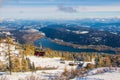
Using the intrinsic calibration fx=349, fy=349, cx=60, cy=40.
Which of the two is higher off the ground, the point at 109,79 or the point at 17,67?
the point at 109,79

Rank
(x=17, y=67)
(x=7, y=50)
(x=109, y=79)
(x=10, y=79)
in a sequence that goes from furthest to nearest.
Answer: (x=17, y=67) → (x=7, y=50) → (x=10, y=79) → (x=109, y=79)

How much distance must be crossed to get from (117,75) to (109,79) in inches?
109

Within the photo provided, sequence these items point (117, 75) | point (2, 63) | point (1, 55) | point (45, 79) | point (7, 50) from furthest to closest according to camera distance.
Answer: point (1, 55) → point (2, 63) → point (7, 50) → point (45, 79) → point (117, 75)

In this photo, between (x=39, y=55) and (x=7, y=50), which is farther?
(x=39, y=55)

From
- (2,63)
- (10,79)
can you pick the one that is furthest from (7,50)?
(10,79)

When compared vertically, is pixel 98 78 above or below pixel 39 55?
above

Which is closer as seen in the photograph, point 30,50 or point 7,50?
point 7,50

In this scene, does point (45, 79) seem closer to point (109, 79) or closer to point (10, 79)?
point (10, 79)

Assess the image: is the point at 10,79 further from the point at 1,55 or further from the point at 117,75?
the point at 1,55

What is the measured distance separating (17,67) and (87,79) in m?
40.1

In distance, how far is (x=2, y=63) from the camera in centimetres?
8119

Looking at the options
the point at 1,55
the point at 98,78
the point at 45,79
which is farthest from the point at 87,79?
the point at 1,55

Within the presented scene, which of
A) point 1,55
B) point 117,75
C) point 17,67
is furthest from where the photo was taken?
point 1,55

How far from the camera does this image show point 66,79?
122ft
